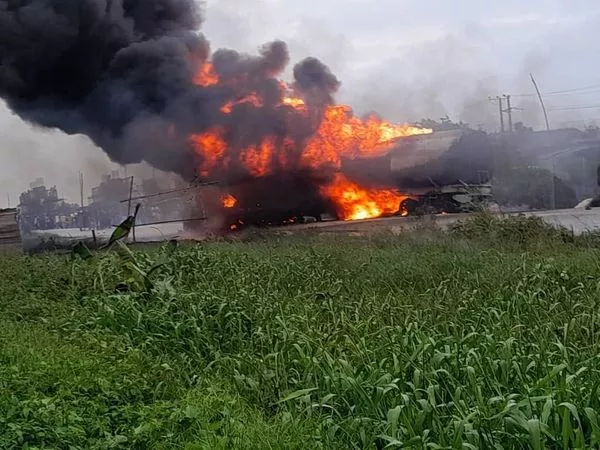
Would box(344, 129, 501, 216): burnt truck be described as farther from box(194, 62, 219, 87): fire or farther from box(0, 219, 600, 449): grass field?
box(0, 219, 600, 449): grass field

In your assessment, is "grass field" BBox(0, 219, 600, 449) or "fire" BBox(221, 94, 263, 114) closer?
"grass field" BBox(0, 219, 600, 449)

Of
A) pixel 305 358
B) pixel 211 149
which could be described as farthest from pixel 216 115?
pixel 305 358

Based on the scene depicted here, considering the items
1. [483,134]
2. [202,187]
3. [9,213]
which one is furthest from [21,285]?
[483,134]

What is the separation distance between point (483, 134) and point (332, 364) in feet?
70.8

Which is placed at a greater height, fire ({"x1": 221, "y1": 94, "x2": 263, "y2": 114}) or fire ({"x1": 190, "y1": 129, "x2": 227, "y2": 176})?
fire ({"x1": 221, "y1": 94, "x2": 263, "y2": 114})

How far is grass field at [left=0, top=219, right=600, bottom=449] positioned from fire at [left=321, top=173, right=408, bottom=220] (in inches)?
500

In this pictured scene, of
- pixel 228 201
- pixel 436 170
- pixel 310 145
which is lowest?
pixel 228 201

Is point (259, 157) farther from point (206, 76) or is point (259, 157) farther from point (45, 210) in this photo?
point (45, 210)

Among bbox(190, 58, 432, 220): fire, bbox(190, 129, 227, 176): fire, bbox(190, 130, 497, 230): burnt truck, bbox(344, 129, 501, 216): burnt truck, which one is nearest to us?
bbox(190, 129, 227, 176): fire

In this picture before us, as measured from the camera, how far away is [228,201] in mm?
19234

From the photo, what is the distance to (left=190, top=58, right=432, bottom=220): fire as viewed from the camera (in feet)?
62.6

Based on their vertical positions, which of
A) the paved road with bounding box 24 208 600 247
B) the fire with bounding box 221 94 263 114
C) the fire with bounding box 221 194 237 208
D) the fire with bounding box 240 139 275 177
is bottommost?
the paved road with bounding box 24 208 600 247

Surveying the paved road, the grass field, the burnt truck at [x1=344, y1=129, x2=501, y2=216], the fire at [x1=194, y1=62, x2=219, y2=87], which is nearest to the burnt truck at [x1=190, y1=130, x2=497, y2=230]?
the burnt truck at [x1=344, y1=129, x2=501, y2=216]

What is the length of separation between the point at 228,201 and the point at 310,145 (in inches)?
129
